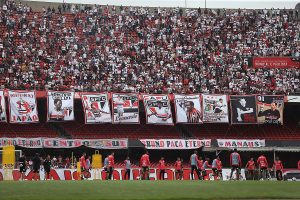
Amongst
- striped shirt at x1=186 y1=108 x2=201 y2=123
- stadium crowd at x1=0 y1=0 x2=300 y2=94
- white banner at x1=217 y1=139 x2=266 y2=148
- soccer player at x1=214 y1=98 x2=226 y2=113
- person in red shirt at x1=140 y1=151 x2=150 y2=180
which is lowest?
person in red shirt at x1=140 y1=151 x2=150 y2=180

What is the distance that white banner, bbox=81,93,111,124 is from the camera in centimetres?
5084

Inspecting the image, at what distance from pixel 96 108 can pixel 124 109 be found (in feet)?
6.88

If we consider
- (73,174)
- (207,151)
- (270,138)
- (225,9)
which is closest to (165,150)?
(207,151)

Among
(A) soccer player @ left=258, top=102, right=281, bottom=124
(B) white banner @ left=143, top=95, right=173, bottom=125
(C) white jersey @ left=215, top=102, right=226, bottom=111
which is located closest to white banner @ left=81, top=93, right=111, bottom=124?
(B) white banner @ left=143, top=95, right=173, bottom=125

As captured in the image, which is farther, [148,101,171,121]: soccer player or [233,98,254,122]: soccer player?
[233,98,254,122]: soccer player

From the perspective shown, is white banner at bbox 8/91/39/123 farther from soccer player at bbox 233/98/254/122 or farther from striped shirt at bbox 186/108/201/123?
soccer player at bbox 233/98/254/122

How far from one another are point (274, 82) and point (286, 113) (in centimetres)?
279

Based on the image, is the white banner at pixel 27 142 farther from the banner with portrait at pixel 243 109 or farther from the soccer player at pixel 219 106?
the banner with portrait at pixel 243 109

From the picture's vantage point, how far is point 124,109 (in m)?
51.6

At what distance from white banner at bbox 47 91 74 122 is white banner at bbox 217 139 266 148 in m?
11.3

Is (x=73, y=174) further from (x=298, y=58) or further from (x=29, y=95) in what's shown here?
(x=298, y=58)

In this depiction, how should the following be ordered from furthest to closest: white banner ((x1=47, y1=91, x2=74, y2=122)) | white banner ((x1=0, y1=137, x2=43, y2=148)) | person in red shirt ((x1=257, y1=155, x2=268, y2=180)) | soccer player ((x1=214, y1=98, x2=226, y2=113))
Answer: soccer player ((x1=214, y1=98, x2=226, y2=113))
white banner ((x1=47, y1=91, x2=74, y2=122))
white banner ((x1=0, y1=137, x2=43, y2=148))
person in red shirt ((x1=257, y1=155, x2=268, y2=180))

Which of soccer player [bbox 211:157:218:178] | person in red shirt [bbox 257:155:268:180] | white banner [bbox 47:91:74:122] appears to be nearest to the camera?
person in red shirt [bbox 257:155:268:180]

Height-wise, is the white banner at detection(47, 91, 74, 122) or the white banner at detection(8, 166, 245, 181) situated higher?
the white banner at detection(47, 91, 74, 122)
